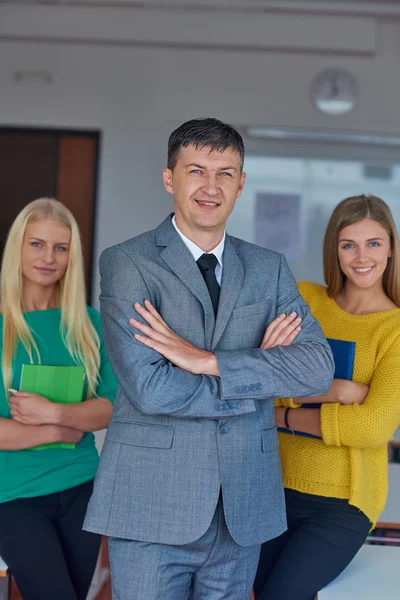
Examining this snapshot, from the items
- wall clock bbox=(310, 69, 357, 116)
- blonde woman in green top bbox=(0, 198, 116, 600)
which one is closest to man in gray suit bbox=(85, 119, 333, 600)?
blonde woman in green top bbox=(0, 198, 116, 600)

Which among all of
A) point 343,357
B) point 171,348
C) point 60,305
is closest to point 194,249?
point 171,348

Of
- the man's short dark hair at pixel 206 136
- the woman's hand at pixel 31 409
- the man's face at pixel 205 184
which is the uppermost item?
the man's short dark hair at pixel 206 136

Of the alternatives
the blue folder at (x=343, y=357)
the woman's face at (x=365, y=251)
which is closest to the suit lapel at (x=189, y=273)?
the blue folder at (x=343, y=357)

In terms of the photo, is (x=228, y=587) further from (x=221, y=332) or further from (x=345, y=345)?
(x=345, y=345)

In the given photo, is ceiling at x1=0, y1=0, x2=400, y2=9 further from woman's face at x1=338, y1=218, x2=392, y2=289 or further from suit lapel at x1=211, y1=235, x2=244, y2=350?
suit lapel at x1=211, y1=235, x2=244, y2=350

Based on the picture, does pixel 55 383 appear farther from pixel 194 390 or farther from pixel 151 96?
pixel 151 96

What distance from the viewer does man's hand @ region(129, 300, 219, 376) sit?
1782mm

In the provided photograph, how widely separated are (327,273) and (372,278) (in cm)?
17

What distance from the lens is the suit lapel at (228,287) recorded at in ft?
6.04

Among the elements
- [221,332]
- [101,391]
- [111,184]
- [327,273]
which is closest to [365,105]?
→ [111,184]

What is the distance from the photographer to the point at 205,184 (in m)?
1.84

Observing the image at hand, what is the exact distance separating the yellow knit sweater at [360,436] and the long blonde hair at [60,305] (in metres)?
0.69

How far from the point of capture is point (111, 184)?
5996 mm

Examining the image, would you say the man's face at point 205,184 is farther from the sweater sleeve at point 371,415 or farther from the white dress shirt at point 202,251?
the sweater sleeve at point 371,415
